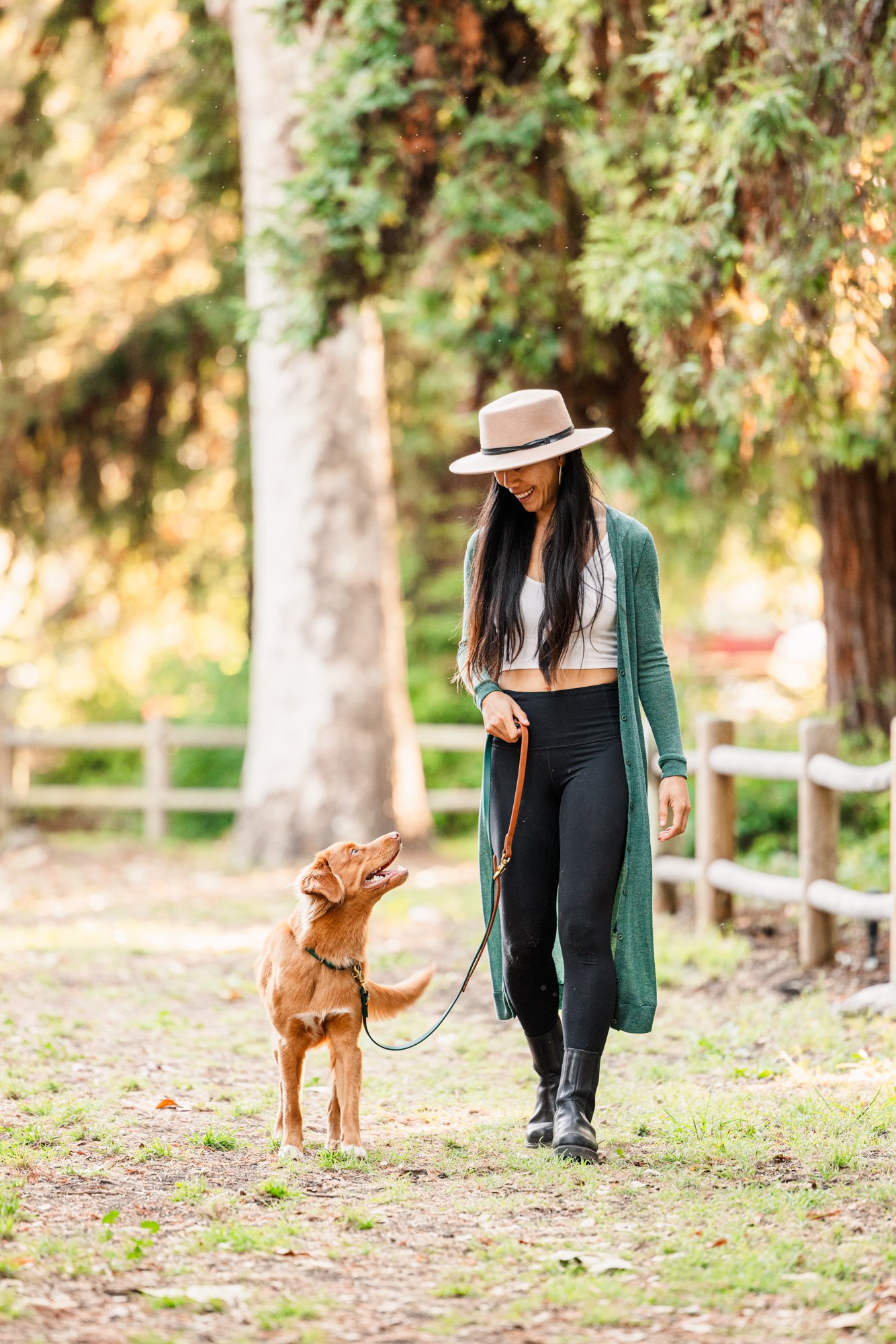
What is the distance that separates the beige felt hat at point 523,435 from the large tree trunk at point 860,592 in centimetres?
702

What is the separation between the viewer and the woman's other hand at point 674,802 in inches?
173

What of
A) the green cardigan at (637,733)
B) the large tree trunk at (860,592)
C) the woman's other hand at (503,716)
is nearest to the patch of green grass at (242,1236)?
the green cardigan at (637,733)

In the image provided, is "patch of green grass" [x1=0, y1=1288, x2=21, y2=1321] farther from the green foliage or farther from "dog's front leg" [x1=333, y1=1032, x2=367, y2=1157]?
the green foliage

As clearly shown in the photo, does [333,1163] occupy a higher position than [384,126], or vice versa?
[384,126]

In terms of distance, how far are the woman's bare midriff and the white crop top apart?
0.07ft

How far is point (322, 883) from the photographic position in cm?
441

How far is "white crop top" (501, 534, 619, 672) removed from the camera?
4.40m

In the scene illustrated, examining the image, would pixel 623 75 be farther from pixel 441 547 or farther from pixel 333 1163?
pixel 441 547

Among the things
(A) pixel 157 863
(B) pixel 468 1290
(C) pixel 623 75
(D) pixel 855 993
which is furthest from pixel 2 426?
(B) pixel 468 1290

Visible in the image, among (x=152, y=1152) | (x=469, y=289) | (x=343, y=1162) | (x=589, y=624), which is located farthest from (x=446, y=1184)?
(x=469, y=289)

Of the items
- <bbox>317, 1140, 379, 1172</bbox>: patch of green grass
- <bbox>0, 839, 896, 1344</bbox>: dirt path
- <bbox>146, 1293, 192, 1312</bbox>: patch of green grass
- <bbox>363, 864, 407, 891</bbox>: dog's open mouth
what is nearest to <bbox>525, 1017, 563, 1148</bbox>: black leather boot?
<bbox>0, 839, 896, 1344</bbox>: dirt path

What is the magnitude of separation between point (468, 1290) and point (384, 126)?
23.1 feet

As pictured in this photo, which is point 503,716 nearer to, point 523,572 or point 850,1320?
point 523,572

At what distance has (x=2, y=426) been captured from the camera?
1491 cm
